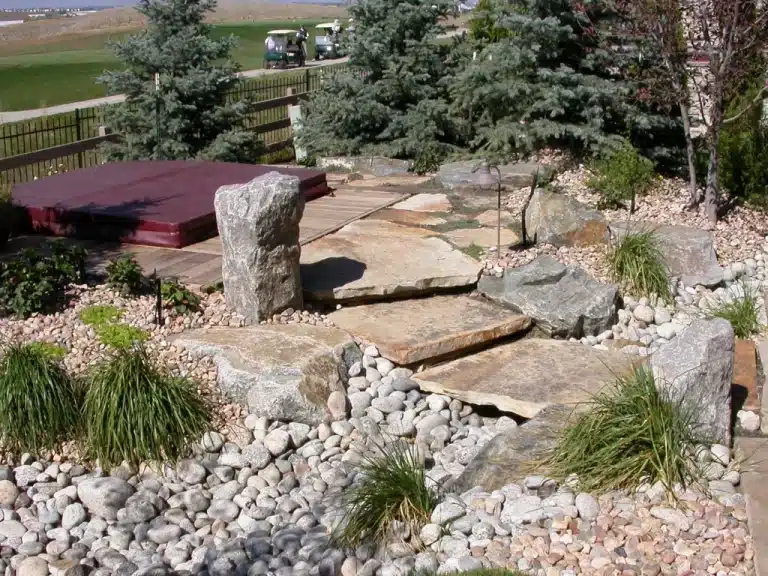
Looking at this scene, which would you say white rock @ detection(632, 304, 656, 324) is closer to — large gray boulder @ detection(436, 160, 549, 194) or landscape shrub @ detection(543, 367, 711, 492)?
landscape shrub @ detection(543, 367, 711, 492)

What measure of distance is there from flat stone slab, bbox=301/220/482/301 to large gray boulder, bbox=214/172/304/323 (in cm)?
50

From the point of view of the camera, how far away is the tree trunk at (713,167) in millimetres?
9633

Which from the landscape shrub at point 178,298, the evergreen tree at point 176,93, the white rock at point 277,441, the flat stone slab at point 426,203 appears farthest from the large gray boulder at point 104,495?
the evergreen tree at point 176,93

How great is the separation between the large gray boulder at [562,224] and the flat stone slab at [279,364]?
3012 millimetres

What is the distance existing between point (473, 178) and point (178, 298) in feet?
17.4

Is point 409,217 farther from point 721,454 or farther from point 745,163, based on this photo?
point 721,454

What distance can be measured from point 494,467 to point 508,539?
0.83 metres

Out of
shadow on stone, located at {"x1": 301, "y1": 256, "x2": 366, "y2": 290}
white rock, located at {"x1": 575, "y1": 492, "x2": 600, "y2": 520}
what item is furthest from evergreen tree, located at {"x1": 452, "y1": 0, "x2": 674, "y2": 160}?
white rock, located at {"x1": 575, "y1": 492, "x2": 600, "y2": 520}

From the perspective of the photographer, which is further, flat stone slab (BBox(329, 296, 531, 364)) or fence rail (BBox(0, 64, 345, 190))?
fence rail (BBox(0, 64, 345, 190))

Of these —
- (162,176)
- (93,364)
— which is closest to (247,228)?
(93,364)

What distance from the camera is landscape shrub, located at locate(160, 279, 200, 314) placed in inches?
287

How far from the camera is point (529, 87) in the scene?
1222 cm

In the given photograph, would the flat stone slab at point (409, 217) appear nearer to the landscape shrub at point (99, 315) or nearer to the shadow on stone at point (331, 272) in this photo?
the shadow on stone at point (331, 272)

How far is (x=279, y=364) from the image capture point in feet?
21.6
